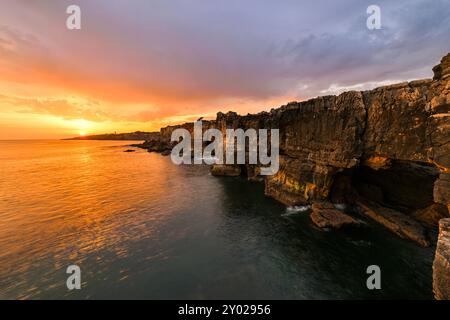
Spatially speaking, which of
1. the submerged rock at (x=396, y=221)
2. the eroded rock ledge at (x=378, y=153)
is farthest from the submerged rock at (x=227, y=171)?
the submerged rock at (x=396, y=221)

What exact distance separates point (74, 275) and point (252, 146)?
1435 inches

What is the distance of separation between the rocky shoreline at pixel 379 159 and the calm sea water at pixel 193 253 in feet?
12.0

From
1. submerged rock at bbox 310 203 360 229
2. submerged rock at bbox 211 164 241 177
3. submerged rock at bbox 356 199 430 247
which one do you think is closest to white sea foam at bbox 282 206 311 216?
submerged rock at bbox 310 203 360 229

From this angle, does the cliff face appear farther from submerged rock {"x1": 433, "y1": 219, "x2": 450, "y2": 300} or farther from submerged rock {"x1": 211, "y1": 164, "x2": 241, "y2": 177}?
submerged rock {"x1": 211, "y1": 164, "x2": 241, "y2": 177}

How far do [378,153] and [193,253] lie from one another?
67.1 feet

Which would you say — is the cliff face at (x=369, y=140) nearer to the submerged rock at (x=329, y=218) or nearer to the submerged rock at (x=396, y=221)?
the submerged rock at (x=396, y=221)

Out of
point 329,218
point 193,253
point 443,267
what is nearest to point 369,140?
point 329,218

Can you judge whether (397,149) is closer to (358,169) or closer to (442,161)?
(358,169)

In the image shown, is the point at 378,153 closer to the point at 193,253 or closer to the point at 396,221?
the point at 396,221

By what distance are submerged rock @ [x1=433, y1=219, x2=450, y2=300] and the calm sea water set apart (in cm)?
352

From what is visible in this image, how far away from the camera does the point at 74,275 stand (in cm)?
1416

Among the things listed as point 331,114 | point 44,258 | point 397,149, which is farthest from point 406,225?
point 44,258

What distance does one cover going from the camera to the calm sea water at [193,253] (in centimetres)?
1292

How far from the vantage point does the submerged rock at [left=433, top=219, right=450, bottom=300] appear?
29.5 feet
